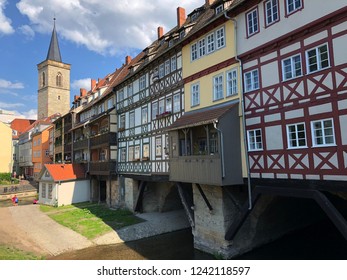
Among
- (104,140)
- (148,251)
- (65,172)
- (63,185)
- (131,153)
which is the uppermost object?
(104,140)

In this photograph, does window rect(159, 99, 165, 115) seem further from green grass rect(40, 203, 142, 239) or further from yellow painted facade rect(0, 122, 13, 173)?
yellow painted facade rect(0, 122, 13, 173)

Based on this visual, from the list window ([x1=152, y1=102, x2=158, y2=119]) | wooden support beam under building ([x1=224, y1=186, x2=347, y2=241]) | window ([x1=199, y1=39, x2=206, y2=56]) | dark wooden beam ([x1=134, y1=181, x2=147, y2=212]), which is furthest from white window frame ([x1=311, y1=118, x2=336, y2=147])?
dark wooden beam ([x1=134, y1=181, x2=147, y2=212])

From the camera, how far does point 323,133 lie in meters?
9.45

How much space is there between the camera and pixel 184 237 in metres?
18.0

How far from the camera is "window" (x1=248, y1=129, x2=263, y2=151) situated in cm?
1181

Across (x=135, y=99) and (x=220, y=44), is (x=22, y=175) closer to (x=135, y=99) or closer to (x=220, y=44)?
(x=135, y=99)

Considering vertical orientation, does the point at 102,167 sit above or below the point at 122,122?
below

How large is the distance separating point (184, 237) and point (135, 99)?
11232mm

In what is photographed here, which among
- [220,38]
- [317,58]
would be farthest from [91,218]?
[317,58]

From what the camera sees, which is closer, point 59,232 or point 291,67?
point 291,67

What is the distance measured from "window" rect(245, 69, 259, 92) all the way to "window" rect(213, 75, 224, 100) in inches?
61.3

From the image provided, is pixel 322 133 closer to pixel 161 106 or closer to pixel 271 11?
pixel 271 11

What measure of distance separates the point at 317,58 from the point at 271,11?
2.92m

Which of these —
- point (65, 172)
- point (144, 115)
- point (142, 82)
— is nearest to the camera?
point (144, 115)
